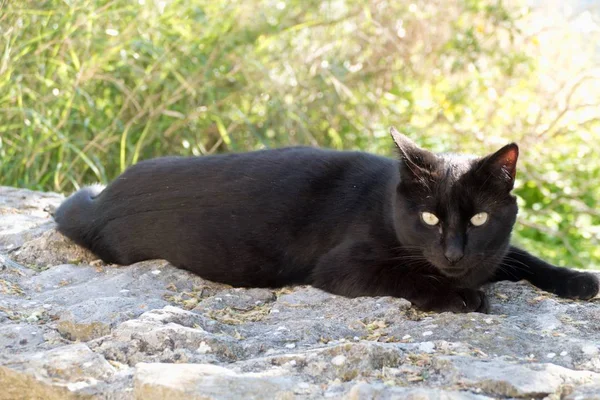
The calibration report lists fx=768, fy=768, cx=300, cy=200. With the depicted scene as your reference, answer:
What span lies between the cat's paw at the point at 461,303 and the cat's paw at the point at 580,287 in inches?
15.1

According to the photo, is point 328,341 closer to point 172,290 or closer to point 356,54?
point 172,290

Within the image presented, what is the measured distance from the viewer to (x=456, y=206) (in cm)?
242

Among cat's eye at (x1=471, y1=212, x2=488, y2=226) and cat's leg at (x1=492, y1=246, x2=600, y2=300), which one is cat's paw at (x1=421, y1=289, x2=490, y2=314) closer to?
cat's eye at (x1=471, y1=212, x2=488, y2=226)

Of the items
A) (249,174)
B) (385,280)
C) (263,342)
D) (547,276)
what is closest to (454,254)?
(385,280)

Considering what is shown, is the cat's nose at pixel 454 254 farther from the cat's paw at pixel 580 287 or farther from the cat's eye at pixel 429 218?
the cat's paw at pixel 580 287

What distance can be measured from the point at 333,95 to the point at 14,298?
352cm

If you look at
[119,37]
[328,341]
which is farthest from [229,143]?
[328,341]

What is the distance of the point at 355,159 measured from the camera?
2.95 m

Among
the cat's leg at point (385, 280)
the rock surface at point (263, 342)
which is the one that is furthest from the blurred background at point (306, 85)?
the cat's leg at point (385, 280)

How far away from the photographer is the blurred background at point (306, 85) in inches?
173

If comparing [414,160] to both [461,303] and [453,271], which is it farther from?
[461,303]

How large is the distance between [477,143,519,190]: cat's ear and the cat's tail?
1.52 metres

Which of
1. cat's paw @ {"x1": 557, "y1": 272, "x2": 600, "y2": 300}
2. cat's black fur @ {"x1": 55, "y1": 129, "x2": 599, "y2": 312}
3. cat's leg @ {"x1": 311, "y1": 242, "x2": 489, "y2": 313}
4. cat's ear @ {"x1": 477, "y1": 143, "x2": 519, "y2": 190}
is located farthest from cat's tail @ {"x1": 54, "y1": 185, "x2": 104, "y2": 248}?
cat's paw @ {"x1": 557, "y1": 272, "x2": 600, "y2": 300}

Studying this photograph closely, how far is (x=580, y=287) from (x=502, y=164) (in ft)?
1.74
